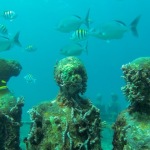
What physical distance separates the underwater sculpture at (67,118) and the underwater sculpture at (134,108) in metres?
0.38

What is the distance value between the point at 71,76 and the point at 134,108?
1154 millimetres

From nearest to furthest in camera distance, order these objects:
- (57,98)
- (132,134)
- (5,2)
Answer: (132,134), (57,98), (5,2)

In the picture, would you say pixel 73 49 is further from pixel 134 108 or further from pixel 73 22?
pixel 134 108

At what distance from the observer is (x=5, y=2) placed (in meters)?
95.1

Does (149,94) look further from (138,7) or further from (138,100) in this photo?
(138,7)

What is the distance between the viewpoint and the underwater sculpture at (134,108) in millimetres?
4941

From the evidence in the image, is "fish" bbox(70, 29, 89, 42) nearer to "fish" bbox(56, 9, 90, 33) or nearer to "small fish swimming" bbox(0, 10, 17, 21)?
"fish" bbox(56, 9, 90, 33)

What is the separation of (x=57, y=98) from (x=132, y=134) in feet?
5.26

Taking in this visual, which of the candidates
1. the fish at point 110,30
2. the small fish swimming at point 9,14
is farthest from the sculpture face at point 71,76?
the small fish swimming at point 9,14

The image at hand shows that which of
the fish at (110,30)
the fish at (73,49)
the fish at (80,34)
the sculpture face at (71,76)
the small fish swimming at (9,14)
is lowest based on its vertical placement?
the sculpture face at (71,76)

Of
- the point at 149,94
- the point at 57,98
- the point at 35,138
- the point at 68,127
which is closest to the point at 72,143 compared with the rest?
the point at 68,127

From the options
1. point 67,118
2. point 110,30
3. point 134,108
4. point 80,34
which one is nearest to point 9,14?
point 80,34

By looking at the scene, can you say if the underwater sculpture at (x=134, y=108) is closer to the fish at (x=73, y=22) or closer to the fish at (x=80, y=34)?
the fish at (x=80, y=34)

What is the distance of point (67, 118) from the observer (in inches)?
211
